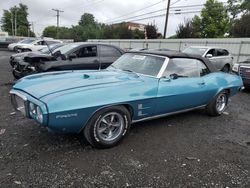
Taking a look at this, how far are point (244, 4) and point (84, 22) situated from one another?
2811 inches

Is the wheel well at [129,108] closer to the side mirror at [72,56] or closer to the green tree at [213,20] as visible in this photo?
the side mirror at [72,56]

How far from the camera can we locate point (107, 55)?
7.95 meters

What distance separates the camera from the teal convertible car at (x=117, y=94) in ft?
10.1

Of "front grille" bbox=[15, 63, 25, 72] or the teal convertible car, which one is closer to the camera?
the teal convertible car

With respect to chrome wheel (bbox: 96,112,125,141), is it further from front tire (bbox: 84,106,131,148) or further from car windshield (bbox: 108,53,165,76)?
car windshield (bbox: 108,53,165,76)

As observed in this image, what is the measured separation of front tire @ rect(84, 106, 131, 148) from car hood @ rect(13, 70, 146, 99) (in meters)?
0.40

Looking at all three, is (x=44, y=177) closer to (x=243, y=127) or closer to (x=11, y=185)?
(x=11, y=185)

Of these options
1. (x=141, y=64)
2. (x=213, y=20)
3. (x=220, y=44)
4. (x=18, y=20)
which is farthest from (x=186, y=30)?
Answer: (x=18, y=20)

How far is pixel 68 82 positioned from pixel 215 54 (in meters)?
10.4

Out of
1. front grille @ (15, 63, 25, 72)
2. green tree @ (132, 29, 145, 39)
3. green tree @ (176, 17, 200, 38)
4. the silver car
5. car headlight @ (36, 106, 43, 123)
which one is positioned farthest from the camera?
green tree @ (132, 29, 145, 39)

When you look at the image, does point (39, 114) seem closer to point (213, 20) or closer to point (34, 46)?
point (34, 46)

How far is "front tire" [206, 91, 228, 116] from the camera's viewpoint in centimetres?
521

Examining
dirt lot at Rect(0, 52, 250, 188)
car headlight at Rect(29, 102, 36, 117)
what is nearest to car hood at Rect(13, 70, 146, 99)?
car headlight at Rect(29, 102, 36, 117)

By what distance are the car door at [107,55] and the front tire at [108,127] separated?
4241 mm
